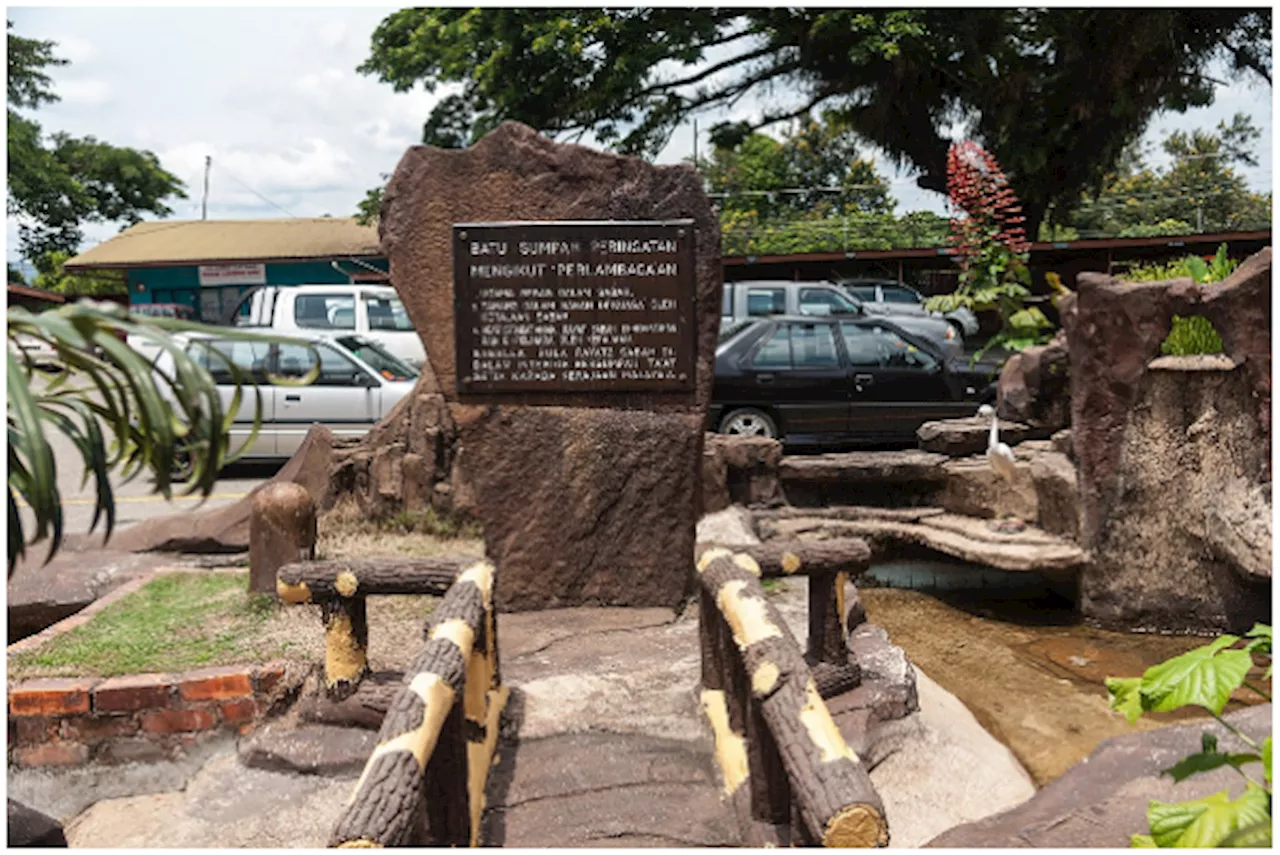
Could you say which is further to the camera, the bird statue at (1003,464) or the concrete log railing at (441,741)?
the bird statue at (1003,464)

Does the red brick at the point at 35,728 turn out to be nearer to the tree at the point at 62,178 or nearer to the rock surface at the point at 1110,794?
the rock surface at the point at 1110,794

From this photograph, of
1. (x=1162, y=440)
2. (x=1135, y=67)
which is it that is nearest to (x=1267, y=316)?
(x=1162, y=440)

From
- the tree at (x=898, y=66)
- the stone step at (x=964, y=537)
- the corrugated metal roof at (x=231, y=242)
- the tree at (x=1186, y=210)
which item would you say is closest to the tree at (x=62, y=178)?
the corrugated metal roof at (x=231, y=242)

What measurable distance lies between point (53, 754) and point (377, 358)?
6174mm

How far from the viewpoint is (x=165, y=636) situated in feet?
15.5

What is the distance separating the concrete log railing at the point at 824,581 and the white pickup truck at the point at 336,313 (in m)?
7.77

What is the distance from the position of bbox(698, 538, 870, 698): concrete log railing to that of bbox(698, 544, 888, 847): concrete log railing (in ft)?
0.15

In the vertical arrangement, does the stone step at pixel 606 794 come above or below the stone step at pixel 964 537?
below

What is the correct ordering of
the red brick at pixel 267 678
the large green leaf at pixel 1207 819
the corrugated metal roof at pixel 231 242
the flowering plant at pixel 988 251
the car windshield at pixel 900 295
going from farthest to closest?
the corrugated metal roof at pixel 231 242 → the car windshield at pixel 900 295 → the flowering plant at pixel 988 251 → the red brick at pixel 267 678 → the large green leaf at pixel 1207 819

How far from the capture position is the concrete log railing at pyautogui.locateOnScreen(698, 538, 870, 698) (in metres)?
3.75

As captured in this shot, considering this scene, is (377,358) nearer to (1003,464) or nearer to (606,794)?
(1003,464)

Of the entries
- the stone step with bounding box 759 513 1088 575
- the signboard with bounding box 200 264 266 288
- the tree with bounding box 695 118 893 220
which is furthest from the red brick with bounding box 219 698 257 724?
the tree with bounding box 695 118 893 220

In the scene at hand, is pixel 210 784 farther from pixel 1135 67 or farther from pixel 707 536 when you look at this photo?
pixel 1135 67

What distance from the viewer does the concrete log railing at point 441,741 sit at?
2.18 meters
